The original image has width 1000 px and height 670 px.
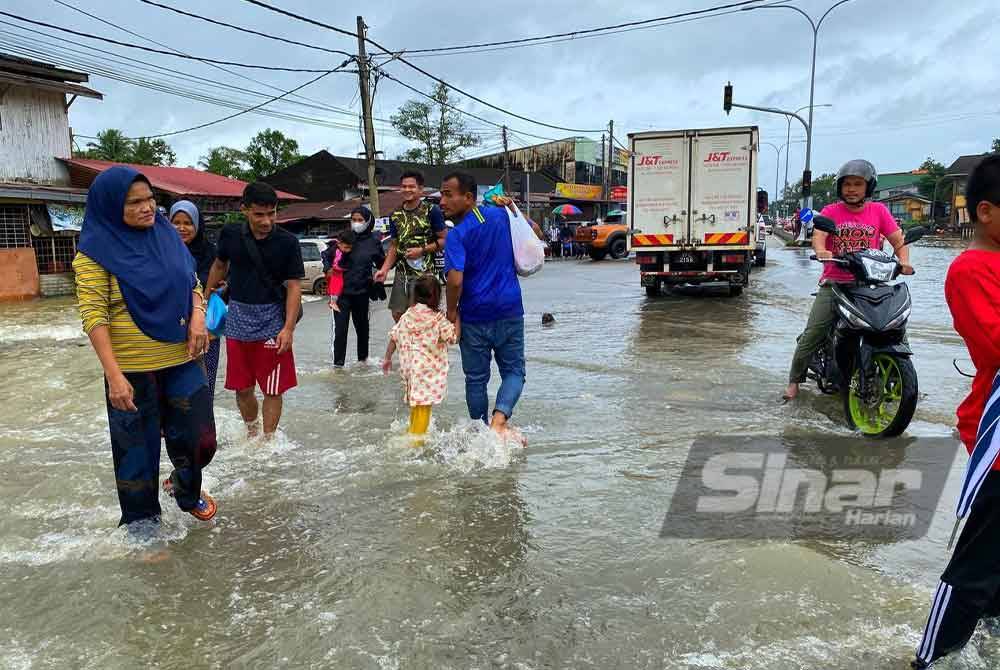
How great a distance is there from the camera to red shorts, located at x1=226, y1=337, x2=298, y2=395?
4.77 metres

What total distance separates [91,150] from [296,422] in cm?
4219

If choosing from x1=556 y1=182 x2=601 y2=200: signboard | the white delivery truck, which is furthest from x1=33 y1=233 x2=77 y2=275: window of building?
x1=556 y1=182 x2=601 y2=200: signboard

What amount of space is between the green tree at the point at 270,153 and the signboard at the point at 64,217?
29507mm

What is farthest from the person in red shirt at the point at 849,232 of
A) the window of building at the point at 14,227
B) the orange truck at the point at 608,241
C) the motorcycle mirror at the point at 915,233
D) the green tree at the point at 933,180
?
the green tree at the point at 933,180

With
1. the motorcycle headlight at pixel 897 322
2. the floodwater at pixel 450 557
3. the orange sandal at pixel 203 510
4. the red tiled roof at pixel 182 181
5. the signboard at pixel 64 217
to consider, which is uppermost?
the red tiled roof at pixel 182 181

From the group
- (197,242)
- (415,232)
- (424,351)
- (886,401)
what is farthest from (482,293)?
(886,401)

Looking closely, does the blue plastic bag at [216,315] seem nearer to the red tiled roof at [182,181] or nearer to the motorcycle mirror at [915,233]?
the motorcycle mirror at [915,233]

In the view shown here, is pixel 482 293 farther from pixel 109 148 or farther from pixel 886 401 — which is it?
pixel 109 148

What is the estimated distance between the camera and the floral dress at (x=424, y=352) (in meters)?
4.92

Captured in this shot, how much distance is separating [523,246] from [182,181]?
22241 mm

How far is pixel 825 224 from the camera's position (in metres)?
5.08

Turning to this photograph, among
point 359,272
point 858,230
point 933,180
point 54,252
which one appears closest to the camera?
point 858,230

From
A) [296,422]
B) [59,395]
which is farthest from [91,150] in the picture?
[296,422]

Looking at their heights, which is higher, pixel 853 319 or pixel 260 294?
pixel 260 294
